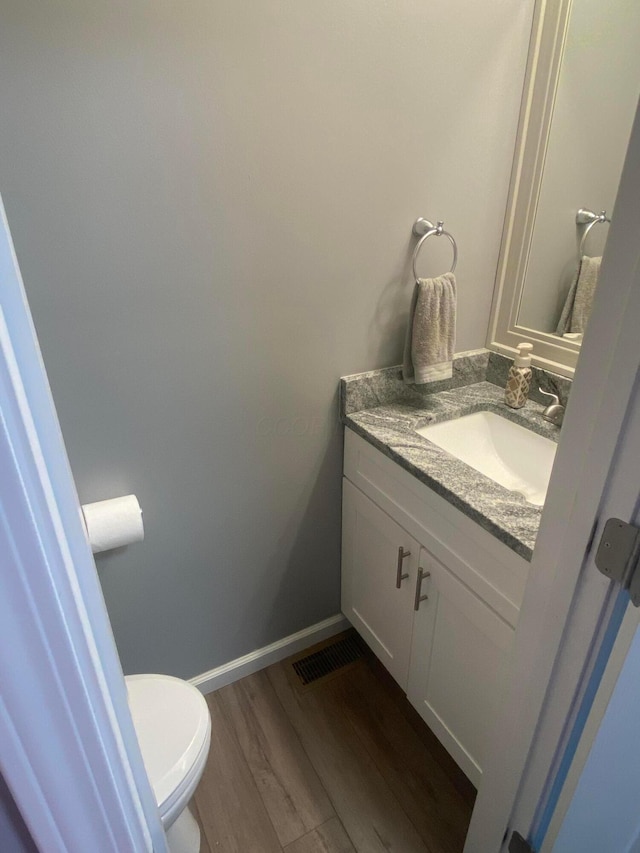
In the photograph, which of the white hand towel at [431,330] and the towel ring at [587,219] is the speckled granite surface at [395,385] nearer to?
the white hand towel at [431,330]

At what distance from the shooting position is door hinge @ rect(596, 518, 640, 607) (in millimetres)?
588

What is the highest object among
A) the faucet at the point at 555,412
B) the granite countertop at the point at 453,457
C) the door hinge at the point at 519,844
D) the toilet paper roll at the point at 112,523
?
the faucet at the point at 555,412

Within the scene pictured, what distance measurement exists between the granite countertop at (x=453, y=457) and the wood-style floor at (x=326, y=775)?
33.8 inches

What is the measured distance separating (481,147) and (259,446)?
0.98 metres

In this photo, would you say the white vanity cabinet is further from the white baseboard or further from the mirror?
the mirror

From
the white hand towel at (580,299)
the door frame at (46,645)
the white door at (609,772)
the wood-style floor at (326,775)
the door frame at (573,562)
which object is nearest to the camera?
the door frame at (46,645)

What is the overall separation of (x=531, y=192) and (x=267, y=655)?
5.39 ft

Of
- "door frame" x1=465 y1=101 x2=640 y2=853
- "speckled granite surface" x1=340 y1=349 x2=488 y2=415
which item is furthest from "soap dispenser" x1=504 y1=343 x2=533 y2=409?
"door frame" x1=465 y1=101 x2=640 y2=853

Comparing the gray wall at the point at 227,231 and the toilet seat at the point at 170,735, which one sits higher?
the gray wall at the point at 227,231

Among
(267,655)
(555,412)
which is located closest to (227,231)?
(555,412)

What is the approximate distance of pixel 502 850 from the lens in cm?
96

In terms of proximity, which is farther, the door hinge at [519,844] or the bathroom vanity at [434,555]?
the bathroom vanity at [434,555]

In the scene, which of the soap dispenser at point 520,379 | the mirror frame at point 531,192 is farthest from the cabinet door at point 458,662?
the mirror frame at point 531,192

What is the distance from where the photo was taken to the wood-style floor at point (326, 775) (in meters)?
1.24
